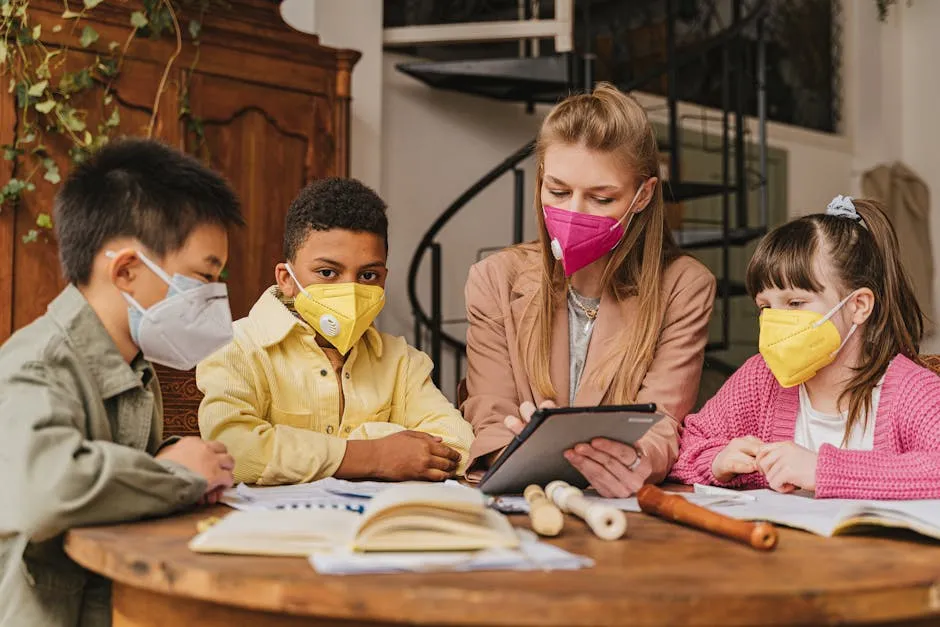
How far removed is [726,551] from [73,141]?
3.41 m

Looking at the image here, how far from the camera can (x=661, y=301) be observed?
82.5 inches

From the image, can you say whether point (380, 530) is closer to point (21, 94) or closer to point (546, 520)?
point (546, 520)

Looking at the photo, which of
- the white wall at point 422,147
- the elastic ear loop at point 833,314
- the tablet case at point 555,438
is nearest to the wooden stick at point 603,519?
the tablet case at point 555,438

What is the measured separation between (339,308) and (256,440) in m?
0.34

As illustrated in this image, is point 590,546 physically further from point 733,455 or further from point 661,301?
point 661,301

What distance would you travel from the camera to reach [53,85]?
3.87 m

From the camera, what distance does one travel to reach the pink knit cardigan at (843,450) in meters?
1.60

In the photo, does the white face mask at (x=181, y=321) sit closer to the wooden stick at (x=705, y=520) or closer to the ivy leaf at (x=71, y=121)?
the wooden stick at (x=705, y=520)

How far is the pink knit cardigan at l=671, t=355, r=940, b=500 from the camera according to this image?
1600 mm

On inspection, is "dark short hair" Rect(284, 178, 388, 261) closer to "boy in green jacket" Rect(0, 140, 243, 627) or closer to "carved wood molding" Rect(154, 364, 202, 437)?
"carved wood molding" Rect(154, 364, 202, 437)

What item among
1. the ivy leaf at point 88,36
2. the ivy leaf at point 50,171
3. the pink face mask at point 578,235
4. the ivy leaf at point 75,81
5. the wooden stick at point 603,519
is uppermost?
the ivy leaf at point 88,36

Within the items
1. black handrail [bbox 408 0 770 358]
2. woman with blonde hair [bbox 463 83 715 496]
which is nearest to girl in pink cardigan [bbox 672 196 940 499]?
woman with blonde hair [bbox 463 83 715 496]

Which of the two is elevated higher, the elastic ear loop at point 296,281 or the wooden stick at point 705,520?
the elastic ear loop at point 296,281

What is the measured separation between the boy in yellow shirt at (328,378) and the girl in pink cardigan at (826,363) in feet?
1.62
